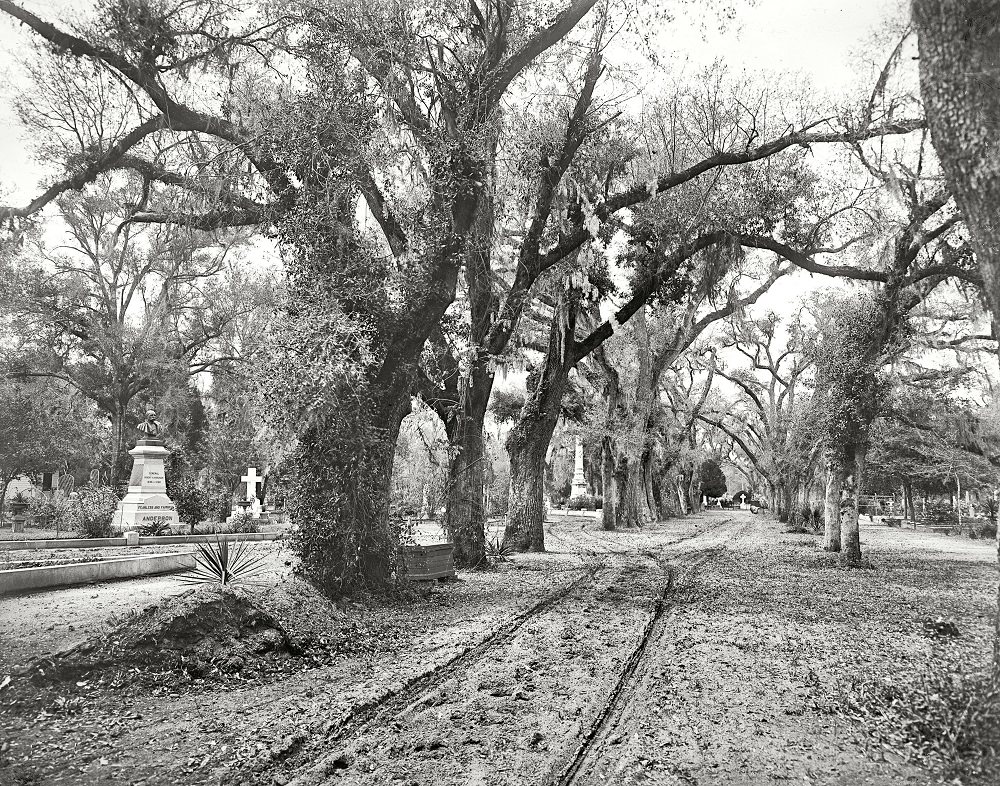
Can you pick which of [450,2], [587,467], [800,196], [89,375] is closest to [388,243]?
[450,2]

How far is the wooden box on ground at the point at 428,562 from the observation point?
10.2 m

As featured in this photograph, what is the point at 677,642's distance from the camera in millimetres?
7160

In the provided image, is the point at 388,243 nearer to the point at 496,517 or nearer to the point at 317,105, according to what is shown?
the point at 317,105

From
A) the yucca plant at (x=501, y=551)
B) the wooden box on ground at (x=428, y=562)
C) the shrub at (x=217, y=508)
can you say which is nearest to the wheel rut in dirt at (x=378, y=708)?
the wooden box on ground at (x=428, y=562)

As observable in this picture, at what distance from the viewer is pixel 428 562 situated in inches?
417

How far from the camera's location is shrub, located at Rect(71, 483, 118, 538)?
57.5 ft

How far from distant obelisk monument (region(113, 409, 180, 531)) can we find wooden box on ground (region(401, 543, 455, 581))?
11.5 meters

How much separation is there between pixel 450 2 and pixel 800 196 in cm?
864

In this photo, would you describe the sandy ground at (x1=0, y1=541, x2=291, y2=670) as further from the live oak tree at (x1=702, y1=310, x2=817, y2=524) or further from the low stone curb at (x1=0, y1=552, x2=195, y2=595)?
the live oak tree at (x1=702, y1=310, x2=817, y2=524)

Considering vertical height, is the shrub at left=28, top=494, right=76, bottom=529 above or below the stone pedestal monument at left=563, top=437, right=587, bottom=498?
below

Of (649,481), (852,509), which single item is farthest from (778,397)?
(852,509)

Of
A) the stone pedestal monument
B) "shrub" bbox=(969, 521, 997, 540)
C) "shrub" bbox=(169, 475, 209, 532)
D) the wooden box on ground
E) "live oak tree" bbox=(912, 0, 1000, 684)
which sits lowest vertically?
"shrub" bbox=(969, 521, 997, 540)

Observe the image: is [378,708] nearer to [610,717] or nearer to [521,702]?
[521,702]

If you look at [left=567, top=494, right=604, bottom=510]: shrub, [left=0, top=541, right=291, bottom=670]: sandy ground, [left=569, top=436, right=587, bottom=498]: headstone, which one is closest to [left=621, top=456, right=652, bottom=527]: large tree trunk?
[left=569, top=436, right=587, bottom=498]: headstone
